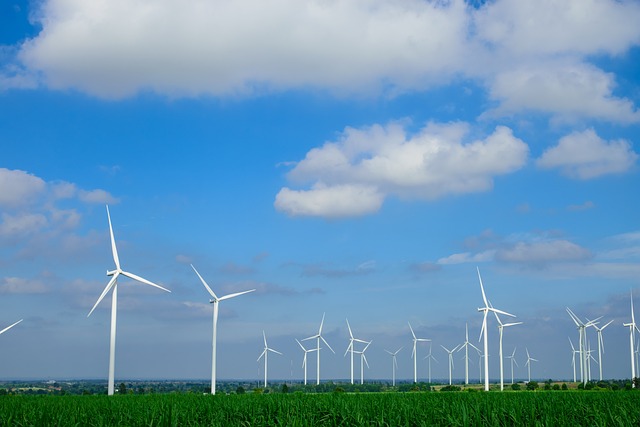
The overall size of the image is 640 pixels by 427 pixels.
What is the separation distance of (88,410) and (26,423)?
7.64 meters

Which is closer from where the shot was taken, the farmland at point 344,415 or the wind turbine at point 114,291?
the farmland at point 344,415

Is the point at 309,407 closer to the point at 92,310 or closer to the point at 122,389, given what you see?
the point at 92,310

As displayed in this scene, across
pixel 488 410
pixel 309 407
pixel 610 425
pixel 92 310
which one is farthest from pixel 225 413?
pixel 92 310

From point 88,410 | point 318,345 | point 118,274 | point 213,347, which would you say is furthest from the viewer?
point 318,345

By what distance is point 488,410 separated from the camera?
22234mm

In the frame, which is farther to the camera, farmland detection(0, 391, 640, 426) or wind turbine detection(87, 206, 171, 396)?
wind turbine detection(87, 206, 171, 396)

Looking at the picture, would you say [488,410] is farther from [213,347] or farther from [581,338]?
[581,338]

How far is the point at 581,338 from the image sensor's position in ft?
392

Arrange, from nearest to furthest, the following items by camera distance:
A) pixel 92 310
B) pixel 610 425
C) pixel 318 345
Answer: pixel 610 425 → pixel 92 310 → pixel 318 345

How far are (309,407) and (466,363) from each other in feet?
439

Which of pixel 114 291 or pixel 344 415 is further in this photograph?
pixel 114 291

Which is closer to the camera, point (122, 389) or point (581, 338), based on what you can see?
point (122, 389)

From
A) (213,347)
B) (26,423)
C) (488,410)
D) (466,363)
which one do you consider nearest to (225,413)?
(26,423)

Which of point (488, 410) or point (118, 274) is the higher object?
point (118, 274)
